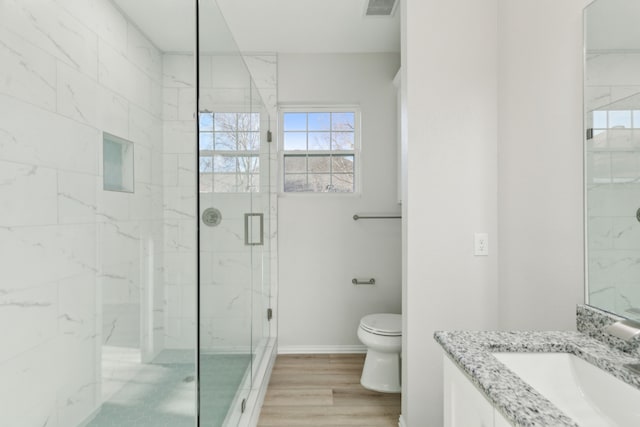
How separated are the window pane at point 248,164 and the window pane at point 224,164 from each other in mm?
130

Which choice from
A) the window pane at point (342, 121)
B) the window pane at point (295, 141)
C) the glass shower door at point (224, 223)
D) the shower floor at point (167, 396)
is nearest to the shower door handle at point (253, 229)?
the glass shower door at point (224, 223)

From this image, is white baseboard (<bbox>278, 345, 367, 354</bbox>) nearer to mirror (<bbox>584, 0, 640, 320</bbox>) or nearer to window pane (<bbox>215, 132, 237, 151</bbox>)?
window pane (<bbox>215, 132, 237, 151</bbox>)

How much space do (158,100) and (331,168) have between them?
202 centimetres

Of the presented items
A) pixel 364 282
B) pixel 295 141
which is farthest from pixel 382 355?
pixel 295 141

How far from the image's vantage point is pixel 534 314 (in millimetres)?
1501

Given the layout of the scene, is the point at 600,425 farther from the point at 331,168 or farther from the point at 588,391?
the point at 331,168

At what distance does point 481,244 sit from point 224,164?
4.22 ft

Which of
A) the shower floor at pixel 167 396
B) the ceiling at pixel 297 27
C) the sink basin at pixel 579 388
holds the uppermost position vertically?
the ceiling at pixel 297 27

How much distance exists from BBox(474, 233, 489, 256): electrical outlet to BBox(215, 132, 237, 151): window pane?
4.16ft

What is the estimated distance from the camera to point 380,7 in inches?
90.6

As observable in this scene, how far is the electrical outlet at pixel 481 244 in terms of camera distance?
1750 millimetres

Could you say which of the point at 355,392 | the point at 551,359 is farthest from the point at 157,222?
the point at 355,392

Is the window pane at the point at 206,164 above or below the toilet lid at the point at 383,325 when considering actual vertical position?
above

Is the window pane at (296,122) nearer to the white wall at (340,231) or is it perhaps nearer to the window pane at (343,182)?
the white wall at (340,231)
